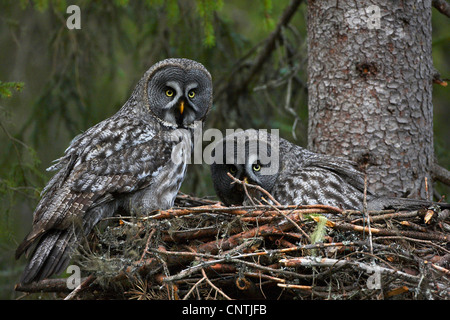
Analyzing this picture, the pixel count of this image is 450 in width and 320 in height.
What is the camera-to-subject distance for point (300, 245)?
3148 mm

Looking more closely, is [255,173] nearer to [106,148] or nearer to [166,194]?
[166,194]

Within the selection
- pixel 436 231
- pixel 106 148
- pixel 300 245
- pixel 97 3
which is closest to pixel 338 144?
pixel 436 231

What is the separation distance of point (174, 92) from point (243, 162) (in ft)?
2.65

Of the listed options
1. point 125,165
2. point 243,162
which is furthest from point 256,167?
point 125,165

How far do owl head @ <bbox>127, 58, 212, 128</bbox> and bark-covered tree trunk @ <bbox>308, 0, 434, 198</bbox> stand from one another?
1100mm

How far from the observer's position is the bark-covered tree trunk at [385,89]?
422cm

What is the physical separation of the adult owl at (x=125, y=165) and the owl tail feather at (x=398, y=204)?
56.5 inches

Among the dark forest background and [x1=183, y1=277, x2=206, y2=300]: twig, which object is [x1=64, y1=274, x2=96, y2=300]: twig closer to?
[x1=183, y1=277, x2=206, y2=300]: twig

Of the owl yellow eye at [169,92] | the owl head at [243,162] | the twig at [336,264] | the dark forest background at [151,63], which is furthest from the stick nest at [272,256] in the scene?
the dark forest background at [151,63]

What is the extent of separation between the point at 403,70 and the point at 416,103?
27 centimetres

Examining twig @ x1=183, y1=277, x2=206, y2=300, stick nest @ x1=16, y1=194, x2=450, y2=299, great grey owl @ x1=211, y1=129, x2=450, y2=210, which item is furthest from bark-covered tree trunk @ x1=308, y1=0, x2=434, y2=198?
twig @ x1=183, y1=277, x2=206, y2=300

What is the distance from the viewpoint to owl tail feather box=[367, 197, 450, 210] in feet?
12.2

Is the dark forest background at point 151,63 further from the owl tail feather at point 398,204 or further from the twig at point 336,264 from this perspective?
the twig at point 336,264

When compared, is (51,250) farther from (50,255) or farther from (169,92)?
(169,92)
